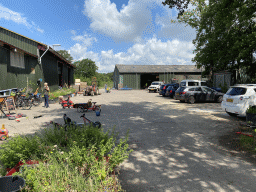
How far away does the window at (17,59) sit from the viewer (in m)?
14.6

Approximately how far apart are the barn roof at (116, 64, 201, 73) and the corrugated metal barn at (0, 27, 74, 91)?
90.0ft

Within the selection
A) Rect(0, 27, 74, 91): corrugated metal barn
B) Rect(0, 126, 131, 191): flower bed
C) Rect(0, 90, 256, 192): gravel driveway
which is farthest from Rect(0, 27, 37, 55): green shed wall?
Rect(0, 126, 131, 191): flower bed

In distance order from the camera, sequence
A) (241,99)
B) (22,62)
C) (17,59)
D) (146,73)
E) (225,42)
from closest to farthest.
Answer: (241,99), (17,59), (22,62), (225,42), (146,73)

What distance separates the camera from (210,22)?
22.5m

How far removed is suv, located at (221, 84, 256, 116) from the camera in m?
8.35

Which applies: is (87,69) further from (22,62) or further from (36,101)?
(36,101)

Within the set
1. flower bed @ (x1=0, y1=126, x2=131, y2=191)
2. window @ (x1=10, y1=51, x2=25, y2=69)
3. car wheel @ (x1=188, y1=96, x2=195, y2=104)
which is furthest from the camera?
car wheel @ (x1=188, y1=96, x2=195, y2=104)

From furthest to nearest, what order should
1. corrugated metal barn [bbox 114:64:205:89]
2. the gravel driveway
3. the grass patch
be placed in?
corrugated metal barn [bbox 114:64:205:89]
the grass patch
the gravel driveway

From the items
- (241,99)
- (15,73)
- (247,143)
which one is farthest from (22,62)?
(247,143)

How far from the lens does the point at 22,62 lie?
1622cm

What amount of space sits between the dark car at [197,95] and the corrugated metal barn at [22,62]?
13292 millimetres

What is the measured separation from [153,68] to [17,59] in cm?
3926

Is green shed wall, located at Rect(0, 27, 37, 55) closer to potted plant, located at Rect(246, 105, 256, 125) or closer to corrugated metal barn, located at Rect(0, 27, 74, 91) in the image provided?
corrugated metal barn, located at Rect(0, 27, 74, 91)

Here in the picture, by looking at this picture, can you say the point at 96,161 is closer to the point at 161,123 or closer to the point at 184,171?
the point at 184,171
